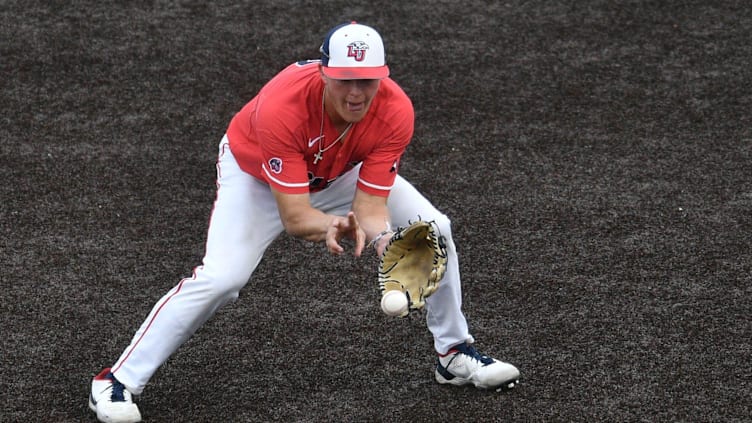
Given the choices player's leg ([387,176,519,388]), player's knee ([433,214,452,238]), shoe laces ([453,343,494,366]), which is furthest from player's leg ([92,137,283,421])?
shoe laces ([453,343,494,366])

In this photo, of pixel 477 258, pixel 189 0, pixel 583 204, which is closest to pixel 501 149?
pixel 583 204

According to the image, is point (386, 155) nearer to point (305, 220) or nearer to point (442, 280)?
point (305, 220)

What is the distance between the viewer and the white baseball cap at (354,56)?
13.1 feet

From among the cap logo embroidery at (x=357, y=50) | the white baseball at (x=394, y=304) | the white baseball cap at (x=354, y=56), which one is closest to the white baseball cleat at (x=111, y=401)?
the white baseball at (x=394, y=304)

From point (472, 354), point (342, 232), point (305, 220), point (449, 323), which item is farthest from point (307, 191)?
point (472, 354)

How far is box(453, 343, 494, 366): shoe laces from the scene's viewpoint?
15.3ft

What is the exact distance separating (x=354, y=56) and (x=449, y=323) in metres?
1.36

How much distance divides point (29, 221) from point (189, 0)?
383 centimetres

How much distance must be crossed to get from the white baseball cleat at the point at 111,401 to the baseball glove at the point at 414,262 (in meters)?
1.18

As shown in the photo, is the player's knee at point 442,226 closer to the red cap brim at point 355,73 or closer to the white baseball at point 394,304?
the white baseball at point 394,304

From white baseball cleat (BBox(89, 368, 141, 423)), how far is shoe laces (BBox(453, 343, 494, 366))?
143cm

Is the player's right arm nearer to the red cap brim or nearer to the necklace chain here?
the necklace chain

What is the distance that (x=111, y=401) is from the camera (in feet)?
14.3

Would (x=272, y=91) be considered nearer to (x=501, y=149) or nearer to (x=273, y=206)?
(x=273, y=206)
